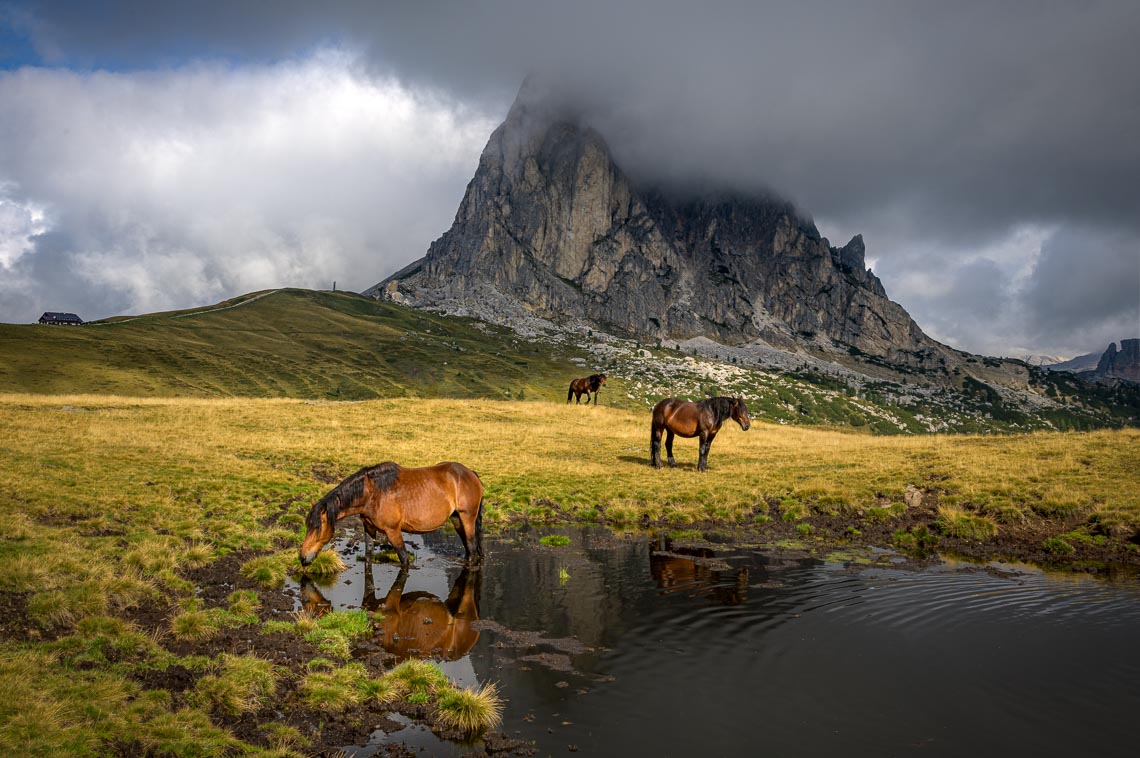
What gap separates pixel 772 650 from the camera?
39.7 feet

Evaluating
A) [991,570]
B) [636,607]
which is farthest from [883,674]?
[991,570]

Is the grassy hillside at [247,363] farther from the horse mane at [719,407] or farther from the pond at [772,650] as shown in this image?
the pond at [772,650]

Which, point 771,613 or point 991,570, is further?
point 991,570

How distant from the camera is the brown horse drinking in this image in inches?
651

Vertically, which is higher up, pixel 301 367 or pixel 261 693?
pixel 301 367

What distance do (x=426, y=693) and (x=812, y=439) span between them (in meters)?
46.7

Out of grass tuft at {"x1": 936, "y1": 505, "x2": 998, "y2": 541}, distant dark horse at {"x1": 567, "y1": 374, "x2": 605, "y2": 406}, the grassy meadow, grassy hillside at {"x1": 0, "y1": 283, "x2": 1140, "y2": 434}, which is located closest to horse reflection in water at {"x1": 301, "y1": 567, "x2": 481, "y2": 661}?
the grassy meadow

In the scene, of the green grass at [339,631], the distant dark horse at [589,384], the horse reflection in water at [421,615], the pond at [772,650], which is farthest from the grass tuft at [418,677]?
the distant dark horse at [589,384]

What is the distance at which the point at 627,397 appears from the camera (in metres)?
160

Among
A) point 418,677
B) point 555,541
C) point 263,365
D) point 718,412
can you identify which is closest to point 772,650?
point 418,677

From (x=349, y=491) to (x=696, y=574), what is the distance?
10307mm

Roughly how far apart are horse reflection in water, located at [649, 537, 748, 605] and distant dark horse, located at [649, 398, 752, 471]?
13.5 metres

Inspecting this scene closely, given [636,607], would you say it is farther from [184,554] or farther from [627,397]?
[627,397]

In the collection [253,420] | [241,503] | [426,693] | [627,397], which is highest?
[627,397]
